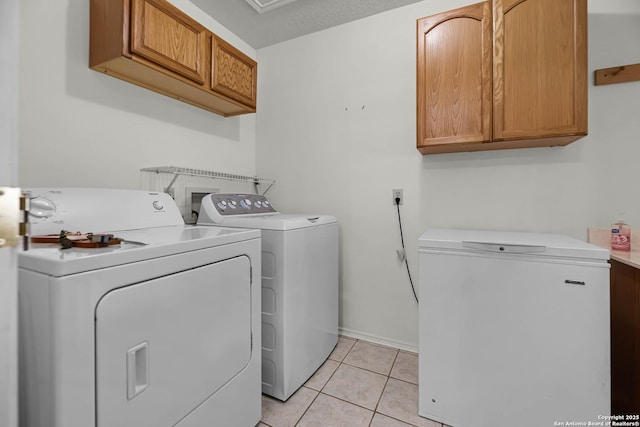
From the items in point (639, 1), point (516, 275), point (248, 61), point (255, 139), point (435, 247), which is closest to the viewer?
point (516, 275)

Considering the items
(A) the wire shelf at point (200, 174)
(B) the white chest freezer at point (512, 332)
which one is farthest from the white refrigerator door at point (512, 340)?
(A) the wire shelf at point (200, 174)

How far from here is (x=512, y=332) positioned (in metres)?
1.24

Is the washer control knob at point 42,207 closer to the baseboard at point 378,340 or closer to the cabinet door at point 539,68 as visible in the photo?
the baseboard at point 378,340

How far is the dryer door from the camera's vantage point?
743 millimetres

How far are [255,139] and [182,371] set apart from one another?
2144 mm

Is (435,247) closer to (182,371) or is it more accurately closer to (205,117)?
(182,371)

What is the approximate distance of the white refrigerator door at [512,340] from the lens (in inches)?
45.1

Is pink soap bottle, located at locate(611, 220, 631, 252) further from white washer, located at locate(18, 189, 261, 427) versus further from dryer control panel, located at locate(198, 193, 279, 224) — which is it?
dryer control panel, located at locate(198, 193, 279, 224)

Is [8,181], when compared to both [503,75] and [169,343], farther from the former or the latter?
[503,75]

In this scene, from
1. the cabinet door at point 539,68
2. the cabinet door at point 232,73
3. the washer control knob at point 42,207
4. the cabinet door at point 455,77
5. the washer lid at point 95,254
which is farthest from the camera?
the cabinet door at point 232,73

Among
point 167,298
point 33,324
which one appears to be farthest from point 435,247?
point 33,324

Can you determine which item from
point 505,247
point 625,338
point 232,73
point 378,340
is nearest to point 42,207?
point 232,73

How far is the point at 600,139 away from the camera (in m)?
1.59

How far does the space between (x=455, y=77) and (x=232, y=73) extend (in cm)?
144
